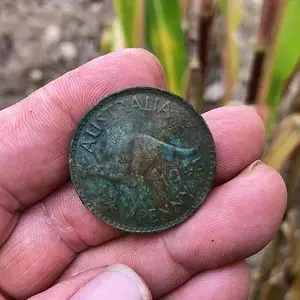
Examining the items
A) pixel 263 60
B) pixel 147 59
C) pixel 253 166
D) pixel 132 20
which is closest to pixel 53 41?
pixel 132 20

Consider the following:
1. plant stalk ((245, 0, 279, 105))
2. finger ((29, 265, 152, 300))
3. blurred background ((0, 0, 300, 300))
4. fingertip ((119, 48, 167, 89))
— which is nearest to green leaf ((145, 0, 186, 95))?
blurred background ((0, 0, 300, 300))

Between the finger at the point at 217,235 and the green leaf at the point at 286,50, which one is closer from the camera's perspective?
the finger at the point at 217,235

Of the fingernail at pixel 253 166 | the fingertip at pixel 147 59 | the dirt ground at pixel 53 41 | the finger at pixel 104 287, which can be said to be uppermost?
the fingertip at pixel 147 59

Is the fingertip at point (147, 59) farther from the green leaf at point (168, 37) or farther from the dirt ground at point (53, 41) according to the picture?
the dirt ground at point (53, 41)

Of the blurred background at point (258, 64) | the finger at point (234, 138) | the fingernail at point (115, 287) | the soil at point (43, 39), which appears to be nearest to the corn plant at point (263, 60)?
the blurred background at point (258, 64)

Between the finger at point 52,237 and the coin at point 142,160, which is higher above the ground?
the coin at point 142,160

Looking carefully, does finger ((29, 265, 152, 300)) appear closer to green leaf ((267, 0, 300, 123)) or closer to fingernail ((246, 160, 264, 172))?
A: fingernail ((246, 160, 264, 172))

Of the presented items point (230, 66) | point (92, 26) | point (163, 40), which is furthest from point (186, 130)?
point (92, 26)
